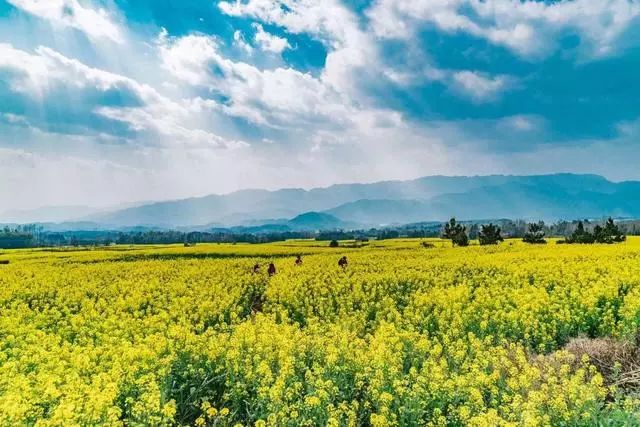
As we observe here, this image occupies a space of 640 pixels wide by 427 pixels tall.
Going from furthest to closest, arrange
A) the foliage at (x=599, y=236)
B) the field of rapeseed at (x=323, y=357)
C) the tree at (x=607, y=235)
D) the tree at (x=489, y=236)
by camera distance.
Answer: the tree at (x=489, y=236)
the foliage at (x=599, y=236)
the tree at (x=607, y=235)
the field of rapeseed at (x=323, y=357)

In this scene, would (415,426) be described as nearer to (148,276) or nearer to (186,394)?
(186,394)

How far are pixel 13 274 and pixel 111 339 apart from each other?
21888 mm

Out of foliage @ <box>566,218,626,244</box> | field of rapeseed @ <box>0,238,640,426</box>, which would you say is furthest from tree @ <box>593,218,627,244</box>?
field of rapeseed @ <box>0,238,640,426</box>

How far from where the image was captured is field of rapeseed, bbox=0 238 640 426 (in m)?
8.08

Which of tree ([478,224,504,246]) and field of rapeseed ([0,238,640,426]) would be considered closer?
field of rapeseed ([0,238,640,426])

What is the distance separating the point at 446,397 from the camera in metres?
8.84

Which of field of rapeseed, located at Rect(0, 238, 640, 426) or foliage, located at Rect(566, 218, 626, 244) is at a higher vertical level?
foliage, located at Rect(566, 218, 626, 244)

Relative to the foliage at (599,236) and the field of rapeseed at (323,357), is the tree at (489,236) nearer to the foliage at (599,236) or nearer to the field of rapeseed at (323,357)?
the foliage at (599,236)

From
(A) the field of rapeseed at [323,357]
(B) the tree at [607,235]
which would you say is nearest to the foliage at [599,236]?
(B) the tree at [607,235]

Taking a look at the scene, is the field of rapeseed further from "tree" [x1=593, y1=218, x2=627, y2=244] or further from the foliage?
the foliage

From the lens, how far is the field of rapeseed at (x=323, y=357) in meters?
8.08

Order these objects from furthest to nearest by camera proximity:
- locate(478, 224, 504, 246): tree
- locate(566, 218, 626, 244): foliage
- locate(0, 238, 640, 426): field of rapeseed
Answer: locate(478, 224, 504, 246): tree → locate(566, 218, 626, 244): foliage → locate(0, 238, 640, 426): field of rapeseed

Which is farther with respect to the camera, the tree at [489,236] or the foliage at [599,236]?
the tree at [489,236]

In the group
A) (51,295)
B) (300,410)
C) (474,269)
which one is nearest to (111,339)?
(300,410)
